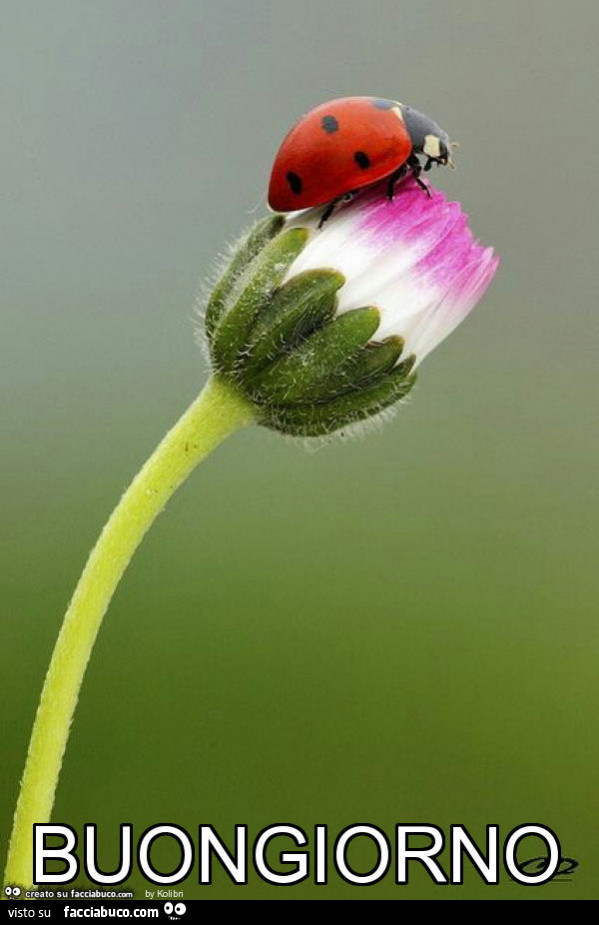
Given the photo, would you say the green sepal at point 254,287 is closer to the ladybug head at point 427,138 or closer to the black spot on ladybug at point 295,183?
the black spot on ladybug at point 295,183

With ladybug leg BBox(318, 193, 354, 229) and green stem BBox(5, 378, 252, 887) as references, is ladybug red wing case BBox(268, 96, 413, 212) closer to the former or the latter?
ladybug leg BBox(318, 193, 354, 229)

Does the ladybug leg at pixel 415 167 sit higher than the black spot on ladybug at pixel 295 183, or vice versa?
Result: the ladybug leg at pixel 415 167

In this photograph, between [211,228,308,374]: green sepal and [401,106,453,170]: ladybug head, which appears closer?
[211,228,308,374]: green sepal

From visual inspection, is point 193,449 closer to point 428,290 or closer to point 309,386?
point 309,386

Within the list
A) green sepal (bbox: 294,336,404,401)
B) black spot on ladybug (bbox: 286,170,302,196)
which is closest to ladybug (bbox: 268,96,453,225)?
black spot on ladybug (bbox: 286,170,302,196)

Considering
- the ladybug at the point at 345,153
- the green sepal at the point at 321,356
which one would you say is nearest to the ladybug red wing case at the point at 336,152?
the ladybug at the point at 345,153

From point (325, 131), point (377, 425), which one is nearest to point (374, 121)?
point (325, 131)

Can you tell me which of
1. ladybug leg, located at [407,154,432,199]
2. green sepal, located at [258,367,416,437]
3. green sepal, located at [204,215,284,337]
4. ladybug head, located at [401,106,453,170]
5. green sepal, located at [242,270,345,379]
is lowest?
green sepal, located at [258,367,416,437]
